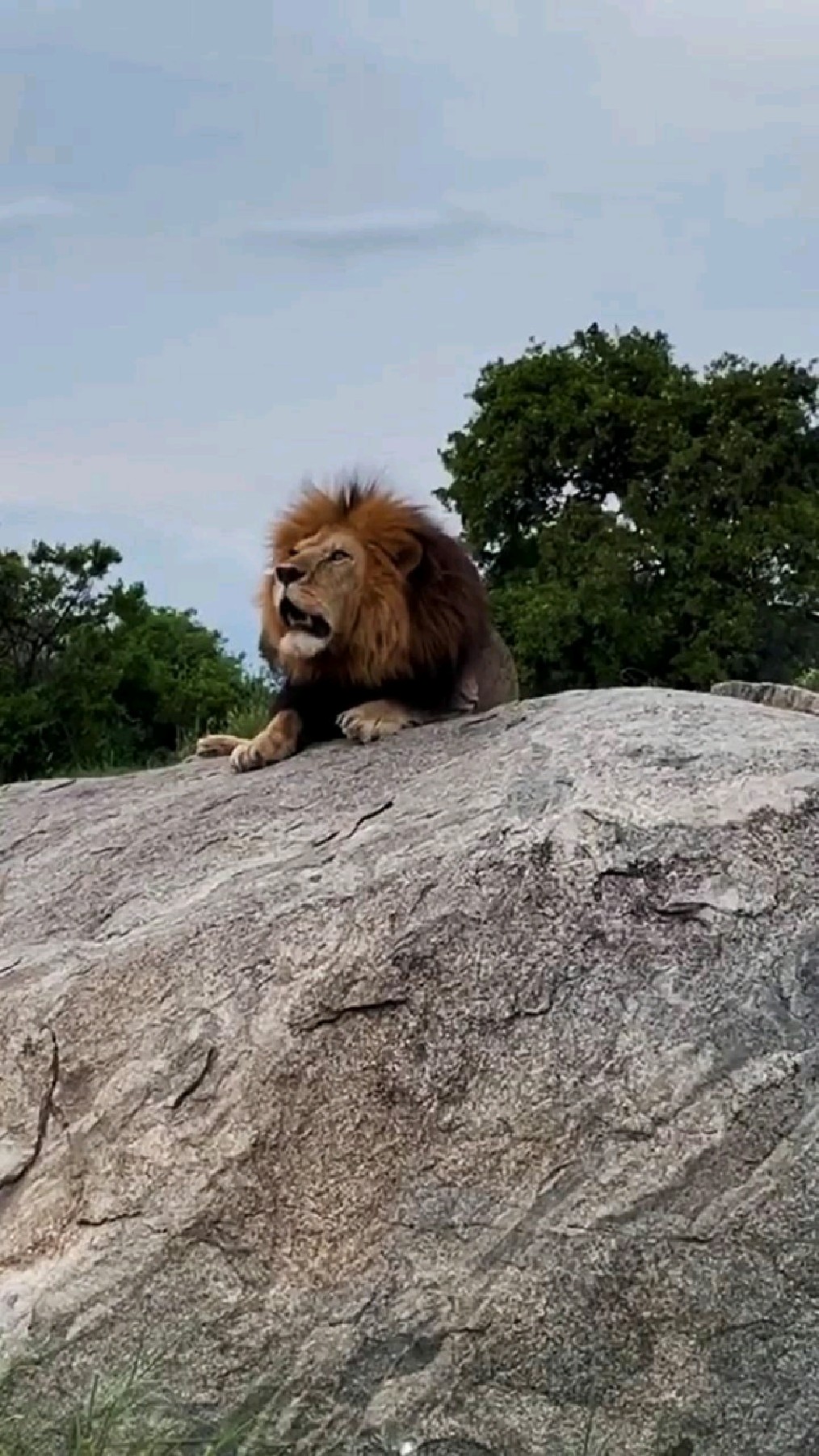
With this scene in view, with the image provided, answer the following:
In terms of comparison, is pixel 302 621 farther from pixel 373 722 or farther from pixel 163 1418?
pixel 163 1418

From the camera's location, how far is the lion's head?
607 cm

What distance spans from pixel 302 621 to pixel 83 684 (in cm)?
1176

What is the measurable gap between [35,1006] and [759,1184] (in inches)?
71.3

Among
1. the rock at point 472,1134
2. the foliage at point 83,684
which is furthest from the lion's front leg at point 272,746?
the foliage at point 83,684

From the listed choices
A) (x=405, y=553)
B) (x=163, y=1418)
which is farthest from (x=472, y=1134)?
(x=405, y=553)

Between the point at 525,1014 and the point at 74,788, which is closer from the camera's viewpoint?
the point at 525,1014

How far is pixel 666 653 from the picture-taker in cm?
2458

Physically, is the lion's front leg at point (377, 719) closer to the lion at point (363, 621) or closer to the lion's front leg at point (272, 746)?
the lion at point (363, 621)

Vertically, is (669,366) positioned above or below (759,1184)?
above

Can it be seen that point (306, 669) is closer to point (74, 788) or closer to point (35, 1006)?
Result: point (74, 788)

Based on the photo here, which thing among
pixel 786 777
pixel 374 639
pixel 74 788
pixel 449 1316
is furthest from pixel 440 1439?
pixel 74 788

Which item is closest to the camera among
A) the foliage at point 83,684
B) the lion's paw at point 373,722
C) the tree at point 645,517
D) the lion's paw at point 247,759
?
the lion's paw at point 373,722

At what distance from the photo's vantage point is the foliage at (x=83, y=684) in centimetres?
1708

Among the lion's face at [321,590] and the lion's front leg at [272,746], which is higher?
the lion's face at [321,590]
